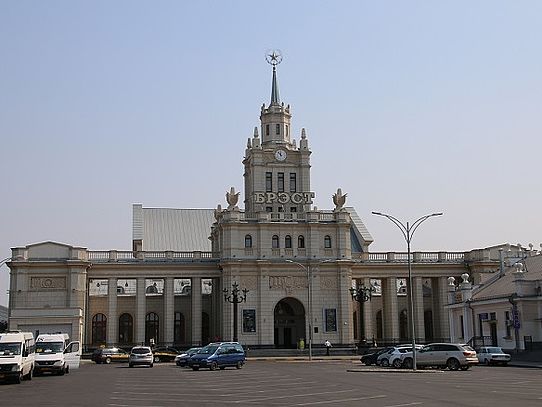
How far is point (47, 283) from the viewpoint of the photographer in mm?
90750

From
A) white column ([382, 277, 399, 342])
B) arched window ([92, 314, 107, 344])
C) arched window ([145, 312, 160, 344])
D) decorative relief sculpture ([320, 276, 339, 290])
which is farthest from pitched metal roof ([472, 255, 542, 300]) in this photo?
arched window ([92, 314, 107, 344])

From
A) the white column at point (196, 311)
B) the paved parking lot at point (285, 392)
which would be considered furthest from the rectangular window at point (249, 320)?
the paved parking lot at point (285, 392)

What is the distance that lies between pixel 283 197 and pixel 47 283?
30.2 metres

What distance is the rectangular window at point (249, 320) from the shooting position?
3566 inches

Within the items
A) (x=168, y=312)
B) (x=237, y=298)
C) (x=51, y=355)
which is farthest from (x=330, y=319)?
(x=51, y=355)

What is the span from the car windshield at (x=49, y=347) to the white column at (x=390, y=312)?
182 ft

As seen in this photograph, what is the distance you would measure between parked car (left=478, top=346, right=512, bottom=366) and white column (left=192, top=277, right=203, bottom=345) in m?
42.5

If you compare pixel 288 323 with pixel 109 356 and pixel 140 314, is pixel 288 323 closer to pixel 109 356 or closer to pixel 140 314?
pixel 140 314

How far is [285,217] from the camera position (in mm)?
94250

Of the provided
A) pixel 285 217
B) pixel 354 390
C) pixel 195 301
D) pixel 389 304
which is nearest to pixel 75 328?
pixel 195 301

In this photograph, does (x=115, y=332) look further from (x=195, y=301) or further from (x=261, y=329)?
(x=261, y=329)

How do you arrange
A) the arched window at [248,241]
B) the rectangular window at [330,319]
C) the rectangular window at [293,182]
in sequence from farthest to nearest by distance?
the rectangular window at [293,182] < the arched window at [248,241] < the rectangular window at [330,319]

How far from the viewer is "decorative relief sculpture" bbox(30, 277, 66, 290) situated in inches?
3568

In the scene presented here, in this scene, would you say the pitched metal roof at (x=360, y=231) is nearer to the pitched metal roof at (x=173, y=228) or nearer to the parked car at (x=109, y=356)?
the pitched metal roof at (x=173, y=228)
